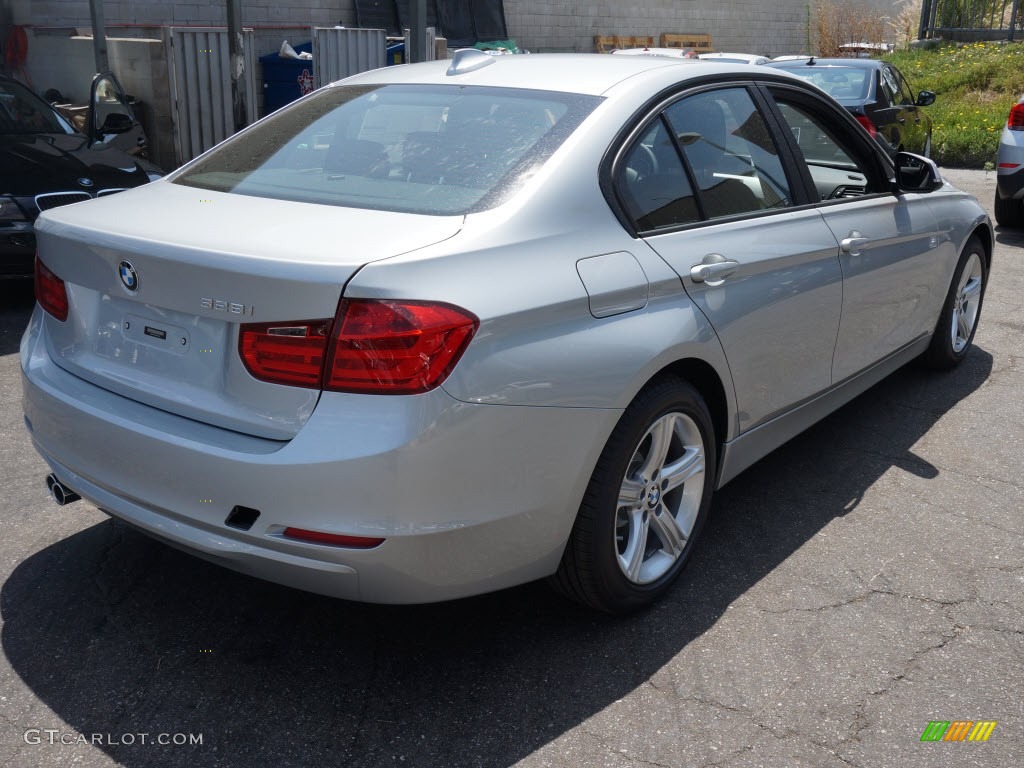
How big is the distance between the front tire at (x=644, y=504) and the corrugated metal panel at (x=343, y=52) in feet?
35.9

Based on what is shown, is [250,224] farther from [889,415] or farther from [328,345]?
[889,415]

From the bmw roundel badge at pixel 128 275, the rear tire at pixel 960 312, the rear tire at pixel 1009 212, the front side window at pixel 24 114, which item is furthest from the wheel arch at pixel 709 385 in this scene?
the rear tire at pixel 1009 212

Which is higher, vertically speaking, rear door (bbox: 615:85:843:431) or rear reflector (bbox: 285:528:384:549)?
rear door (bbox: 615:85:843:431)

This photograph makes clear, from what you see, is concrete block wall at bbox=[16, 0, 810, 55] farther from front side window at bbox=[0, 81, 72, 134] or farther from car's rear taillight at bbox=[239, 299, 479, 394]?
car's rear taillight at bbox=[239, 299, 479, 394]

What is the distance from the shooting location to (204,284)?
2590mm

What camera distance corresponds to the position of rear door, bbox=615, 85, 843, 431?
3.22m

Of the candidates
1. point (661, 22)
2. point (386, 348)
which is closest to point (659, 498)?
point (386, 348)

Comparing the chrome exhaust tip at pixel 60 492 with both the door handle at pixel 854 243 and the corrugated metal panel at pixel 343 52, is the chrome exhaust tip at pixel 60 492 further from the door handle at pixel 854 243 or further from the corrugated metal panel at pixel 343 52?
the corrugated metal panel at pixel 343 52

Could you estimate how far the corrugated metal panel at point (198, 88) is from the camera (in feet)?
39.9

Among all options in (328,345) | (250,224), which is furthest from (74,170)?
(328,345)

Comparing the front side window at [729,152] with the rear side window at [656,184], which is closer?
the rear side window at [656,184]

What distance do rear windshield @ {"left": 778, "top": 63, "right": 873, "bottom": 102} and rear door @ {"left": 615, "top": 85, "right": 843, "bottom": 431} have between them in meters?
Answer: 7.41

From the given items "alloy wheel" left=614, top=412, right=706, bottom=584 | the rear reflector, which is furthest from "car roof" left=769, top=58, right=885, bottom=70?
the rear reflector

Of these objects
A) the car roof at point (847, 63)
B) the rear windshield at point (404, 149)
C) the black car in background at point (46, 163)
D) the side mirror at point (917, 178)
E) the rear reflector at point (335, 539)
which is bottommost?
the rear reflector at point (335, 539)
